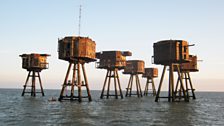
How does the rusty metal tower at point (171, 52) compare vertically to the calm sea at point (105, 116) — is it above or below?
above

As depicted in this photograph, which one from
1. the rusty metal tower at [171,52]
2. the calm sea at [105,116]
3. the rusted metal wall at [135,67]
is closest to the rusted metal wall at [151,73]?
the rusted metal wall at [135,67]

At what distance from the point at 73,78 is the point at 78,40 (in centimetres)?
629

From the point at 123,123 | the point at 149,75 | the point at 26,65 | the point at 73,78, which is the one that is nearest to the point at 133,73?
the point at 149,75

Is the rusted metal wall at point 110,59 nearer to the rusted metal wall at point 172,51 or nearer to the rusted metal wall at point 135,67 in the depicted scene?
the rusted metal wall at point 172,51

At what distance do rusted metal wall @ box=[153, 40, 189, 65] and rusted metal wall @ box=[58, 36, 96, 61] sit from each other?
12109mm

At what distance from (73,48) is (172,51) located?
636 inches

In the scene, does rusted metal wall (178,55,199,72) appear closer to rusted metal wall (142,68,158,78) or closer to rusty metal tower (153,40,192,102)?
rusty metal tower (153,40,192,102)

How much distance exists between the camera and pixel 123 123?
2597 cm

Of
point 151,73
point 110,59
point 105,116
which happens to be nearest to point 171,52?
point 110,59

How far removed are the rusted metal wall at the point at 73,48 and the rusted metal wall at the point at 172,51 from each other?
39.7 ft

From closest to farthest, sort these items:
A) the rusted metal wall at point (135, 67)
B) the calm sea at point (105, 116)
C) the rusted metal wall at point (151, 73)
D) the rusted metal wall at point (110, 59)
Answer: the calm sea at point (105, 116) < the rusted metal wall at point (110, 59) < the rusted metal wall at point (135, 67) < the rusted metal wall at point (151, 73)

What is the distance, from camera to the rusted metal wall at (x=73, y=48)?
45.3 meters

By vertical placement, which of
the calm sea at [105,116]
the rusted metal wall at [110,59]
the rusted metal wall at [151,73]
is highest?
the rusted metal wall at [110,59]

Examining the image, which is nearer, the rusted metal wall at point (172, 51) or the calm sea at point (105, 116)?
the calm sea at point (105, 116)
